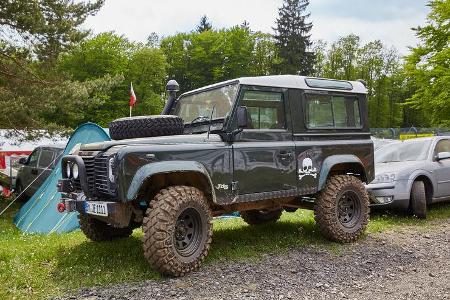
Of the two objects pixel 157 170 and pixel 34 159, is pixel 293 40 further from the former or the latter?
pixel 157 170

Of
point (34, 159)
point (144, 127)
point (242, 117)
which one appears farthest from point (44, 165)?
point (242, 117)

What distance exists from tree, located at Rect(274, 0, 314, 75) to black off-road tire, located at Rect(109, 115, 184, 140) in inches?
1985

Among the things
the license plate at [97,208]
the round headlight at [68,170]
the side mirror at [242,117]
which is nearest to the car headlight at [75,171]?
the round headlight at [68,170]

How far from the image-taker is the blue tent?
8094mm

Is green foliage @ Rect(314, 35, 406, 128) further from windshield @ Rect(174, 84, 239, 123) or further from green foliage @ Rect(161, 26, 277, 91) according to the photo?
windshield @ Rect(174, 84, 239, 123)

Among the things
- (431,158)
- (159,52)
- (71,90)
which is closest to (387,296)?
(431,158)

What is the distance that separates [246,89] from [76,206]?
2.54m

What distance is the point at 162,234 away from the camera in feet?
15.2

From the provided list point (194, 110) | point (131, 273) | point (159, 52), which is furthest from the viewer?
point (159, 52)

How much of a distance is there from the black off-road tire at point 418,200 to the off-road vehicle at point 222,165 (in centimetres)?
180

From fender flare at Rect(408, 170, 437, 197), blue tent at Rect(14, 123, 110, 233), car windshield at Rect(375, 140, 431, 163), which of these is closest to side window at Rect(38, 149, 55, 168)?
blue tent at Rect(14, 123, 110, 233)

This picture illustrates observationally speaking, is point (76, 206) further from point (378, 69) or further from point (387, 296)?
point (378, 69)

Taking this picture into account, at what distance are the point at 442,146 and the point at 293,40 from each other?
48.8m

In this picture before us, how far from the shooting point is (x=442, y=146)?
9.58m
